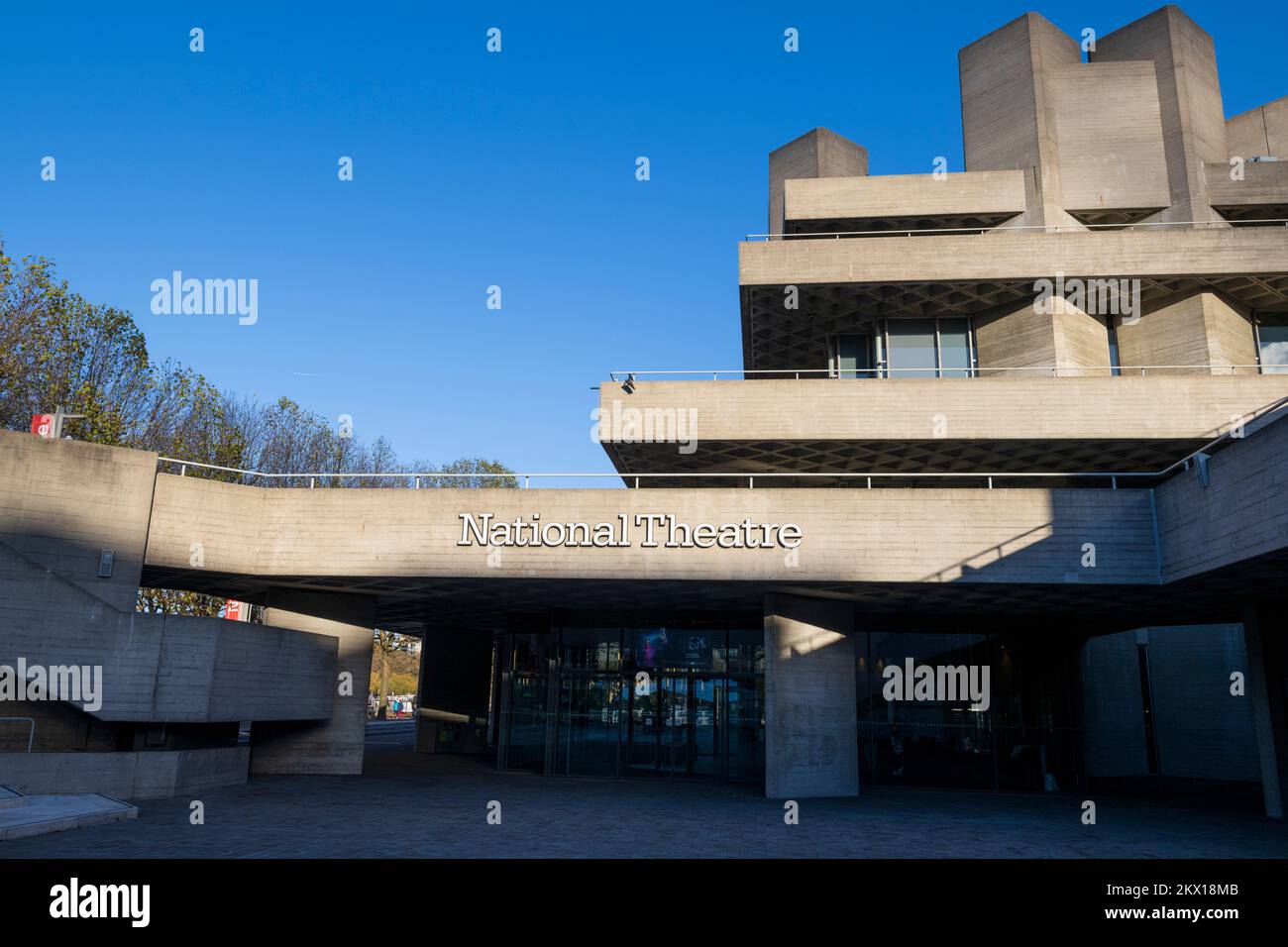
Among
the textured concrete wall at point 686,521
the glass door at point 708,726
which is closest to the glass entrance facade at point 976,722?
the glass door at point 708,726

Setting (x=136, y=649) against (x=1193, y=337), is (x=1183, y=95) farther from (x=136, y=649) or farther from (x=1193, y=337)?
(x=136, y=649)

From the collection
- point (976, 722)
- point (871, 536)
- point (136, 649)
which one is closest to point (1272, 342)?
point (976, 722)

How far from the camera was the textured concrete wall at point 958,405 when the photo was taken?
24.2 meters

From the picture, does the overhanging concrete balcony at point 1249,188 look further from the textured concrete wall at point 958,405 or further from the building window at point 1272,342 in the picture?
the textured concrete wall at point 958,405

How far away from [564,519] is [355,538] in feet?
16.0

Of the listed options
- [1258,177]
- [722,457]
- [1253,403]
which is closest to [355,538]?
[722,457]

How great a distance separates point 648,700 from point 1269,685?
48.0 ft

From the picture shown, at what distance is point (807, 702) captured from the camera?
837 inches

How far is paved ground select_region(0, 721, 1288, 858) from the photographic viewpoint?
1262cm

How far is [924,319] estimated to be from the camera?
29406 millimetres

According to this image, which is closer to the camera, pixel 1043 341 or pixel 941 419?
pixel 941 419

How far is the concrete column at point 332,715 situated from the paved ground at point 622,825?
945mm

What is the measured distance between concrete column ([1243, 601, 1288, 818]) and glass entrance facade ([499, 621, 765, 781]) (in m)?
11.3
